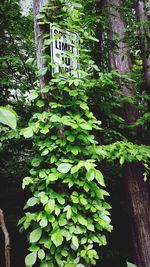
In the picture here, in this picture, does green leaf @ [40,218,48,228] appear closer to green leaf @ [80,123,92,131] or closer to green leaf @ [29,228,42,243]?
green leaf @ [29,228,42,243]

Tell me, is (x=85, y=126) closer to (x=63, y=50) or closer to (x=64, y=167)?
(x=64, y=167)

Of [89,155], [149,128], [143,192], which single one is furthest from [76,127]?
[143,192]

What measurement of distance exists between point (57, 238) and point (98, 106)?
1.69 m

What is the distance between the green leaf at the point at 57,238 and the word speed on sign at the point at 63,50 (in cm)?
106

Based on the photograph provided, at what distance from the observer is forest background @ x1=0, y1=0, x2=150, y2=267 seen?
1.95 meters

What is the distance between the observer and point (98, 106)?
3.01 meters

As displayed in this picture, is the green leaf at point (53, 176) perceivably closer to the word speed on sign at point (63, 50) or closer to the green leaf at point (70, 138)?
the green leaf at point (70, 138)

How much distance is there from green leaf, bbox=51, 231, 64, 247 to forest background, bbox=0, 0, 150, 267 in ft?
0.53

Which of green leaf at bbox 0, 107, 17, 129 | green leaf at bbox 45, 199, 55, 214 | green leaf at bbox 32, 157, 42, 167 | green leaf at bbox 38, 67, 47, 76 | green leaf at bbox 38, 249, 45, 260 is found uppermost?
green leaf at bbox 38, 67, 47, 76

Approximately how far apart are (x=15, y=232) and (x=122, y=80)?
2.76 metres

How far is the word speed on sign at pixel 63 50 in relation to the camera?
189cm

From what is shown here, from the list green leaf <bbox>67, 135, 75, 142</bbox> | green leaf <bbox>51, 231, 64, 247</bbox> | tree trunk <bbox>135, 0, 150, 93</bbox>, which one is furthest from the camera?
tree trunk <bbox>135, 0, 150, 93</bbox>

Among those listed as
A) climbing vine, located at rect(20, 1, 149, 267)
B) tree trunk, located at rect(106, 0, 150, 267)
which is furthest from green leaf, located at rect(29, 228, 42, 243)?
tree trunk, located at rect(106, 0, 150, 267)

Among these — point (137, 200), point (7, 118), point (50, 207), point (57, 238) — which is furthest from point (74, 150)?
point (137, 200)
